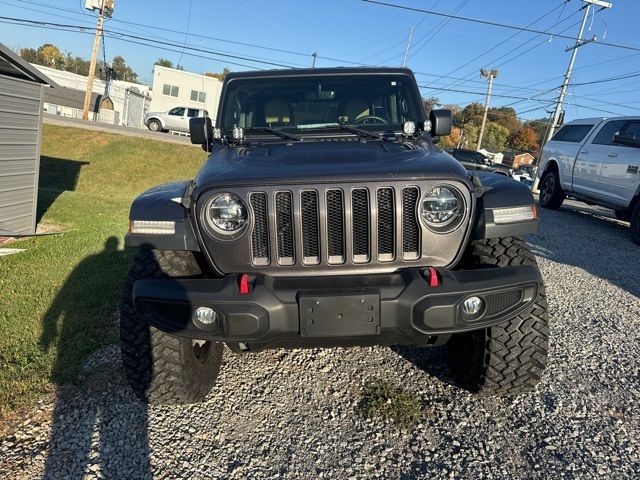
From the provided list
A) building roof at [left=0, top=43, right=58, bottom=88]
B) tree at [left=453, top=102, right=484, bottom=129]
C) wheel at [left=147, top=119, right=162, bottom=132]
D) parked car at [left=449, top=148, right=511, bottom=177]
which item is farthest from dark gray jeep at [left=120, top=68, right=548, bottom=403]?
tree at [left=453, top=102, right=484, bottom=129]

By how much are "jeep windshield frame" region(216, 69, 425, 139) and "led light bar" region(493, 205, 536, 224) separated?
1.24 metres

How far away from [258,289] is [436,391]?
148 cm

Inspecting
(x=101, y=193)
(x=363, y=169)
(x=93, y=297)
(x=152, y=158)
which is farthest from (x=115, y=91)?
(x=363, y=169)

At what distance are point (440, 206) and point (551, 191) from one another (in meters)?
9.63

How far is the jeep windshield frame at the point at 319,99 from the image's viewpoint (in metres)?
3.45

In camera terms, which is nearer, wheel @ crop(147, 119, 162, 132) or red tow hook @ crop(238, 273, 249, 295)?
red tow hook @ crop(238, 273, 249, 295)

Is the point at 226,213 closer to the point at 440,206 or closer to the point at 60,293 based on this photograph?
the point at 440,206

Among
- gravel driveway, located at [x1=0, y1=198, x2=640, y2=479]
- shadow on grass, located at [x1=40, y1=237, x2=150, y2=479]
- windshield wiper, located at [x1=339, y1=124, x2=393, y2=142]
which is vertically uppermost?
windshield wiper, located at [x1=339, y1=124, x2=393, y2=142]

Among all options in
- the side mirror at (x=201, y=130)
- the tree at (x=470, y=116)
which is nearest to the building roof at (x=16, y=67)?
the side mirror at (x=201, y=130)

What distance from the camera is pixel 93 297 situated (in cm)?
443

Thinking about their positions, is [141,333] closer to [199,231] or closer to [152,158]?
[199,231]

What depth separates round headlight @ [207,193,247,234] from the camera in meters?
2.32

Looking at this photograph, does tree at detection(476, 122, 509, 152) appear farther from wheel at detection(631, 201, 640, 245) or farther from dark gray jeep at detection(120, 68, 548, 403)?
dark gray jeep at detection(120, 68, 548, 403)

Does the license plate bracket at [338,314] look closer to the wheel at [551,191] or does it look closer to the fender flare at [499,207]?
the fender flare at [499,207]
